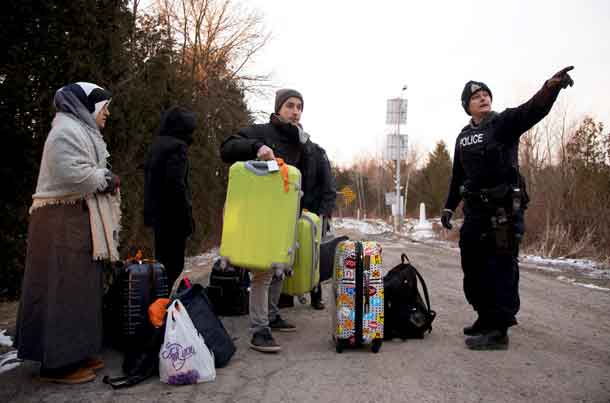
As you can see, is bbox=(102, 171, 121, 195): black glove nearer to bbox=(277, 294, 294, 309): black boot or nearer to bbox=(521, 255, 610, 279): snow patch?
bbox=(277, 294, 294, 309): black boot

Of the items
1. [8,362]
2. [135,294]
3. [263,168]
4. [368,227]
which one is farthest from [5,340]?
[368,227]

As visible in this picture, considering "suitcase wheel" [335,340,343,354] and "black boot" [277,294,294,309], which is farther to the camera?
"black boot" [277,294,294,309]

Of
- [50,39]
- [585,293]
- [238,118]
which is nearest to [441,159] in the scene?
[238,118]

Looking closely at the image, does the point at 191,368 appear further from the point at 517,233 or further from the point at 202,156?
the point at 202,156

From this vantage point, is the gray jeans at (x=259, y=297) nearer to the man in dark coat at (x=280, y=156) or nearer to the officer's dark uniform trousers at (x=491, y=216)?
the man in dark coat at (x=280, y=156)

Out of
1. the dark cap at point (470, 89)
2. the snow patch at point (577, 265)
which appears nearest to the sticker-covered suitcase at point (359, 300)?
the dark cap at point (470, 89)

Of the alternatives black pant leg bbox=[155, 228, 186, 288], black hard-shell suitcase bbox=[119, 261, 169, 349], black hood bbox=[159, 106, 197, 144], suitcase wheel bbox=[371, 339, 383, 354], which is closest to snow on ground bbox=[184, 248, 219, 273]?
black pant leg bbox=[155, 228, 186, 288]

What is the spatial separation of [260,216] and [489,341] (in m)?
2.27

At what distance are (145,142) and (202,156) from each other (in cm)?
457

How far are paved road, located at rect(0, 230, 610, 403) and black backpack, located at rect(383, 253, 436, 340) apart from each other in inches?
4.9

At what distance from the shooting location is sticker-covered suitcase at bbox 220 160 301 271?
3.79 meters

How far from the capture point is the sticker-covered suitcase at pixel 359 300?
4070 millimetres

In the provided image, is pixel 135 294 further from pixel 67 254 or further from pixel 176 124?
pixel 176 124

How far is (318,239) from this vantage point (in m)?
4.76
